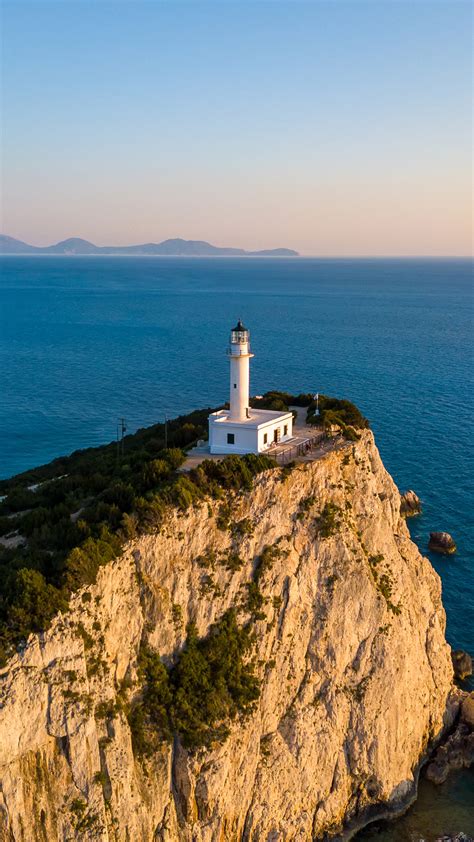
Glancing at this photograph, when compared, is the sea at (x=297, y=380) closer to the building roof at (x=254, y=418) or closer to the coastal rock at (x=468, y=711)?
the coastal rock at (x=468, y=711)

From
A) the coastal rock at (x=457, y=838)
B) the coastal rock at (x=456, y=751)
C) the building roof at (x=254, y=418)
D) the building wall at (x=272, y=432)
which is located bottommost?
the coastal rock at (x=457, y=838)

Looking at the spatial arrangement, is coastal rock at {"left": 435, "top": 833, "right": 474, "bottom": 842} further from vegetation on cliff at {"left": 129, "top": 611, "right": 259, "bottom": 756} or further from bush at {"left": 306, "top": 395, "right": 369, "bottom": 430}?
bush at {"left": 306, "top": 395, "right": 369, "bottom": 430}

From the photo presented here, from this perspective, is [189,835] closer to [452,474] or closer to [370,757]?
[370,757]

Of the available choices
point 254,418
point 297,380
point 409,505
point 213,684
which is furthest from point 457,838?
point 297,380

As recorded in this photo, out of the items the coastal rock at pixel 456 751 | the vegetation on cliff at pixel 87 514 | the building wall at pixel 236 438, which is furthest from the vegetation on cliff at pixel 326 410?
the coastal rock at pixel 456 751

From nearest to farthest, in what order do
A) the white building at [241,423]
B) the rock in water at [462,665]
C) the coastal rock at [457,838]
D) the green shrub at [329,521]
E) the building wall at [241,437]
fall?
1. the coastal rock at [457,838]
2. the green shrub at [329,521]
3. the building wall at [241,437]
4. the white building at [241,423]
5. the rock in water at [462,665]

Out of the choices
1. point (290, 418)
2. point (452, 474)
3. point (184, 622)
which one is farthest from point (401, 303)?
point (184, 622)

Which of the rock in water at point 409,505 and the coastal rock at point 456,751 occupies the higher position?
the rock in water at point 409,505
